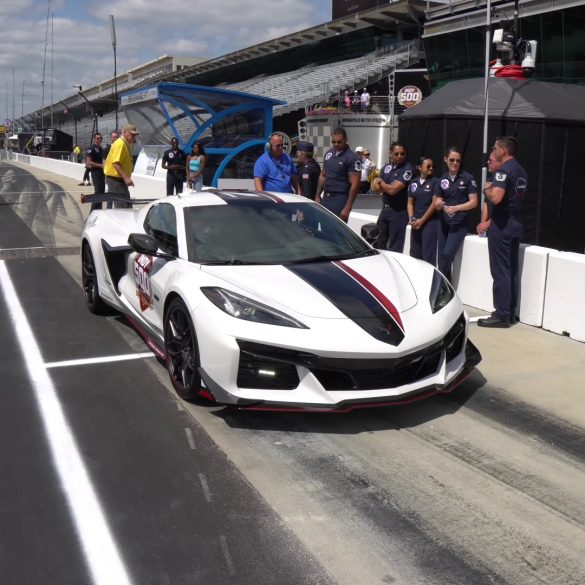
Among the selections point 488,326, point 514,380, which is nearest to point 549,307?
point 488,326

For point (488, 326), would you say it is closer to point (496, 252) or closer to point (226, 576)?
point (496, 252)

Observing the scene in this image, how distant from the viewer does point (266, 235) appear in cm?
498

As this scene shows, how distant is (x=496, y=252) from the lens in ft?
21.0

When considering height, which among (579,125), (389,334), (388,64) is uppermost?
(388,64)

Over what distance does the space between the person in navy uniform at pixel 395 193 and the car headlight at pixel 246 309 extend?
12.3 ft

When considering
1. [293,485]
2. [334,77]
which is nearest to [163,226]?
[293,485]

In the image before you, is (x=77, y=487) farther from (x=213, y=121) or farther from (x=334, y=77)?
(x=334, y=77)

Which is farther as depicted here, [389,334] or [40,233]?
[40,233]

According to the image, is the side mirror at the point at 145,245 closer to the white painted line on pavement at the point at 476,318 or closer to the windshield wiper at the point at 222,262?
the windshield wiper at the point at 222,262

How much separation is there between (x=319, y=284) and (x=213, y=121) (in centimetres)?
2001

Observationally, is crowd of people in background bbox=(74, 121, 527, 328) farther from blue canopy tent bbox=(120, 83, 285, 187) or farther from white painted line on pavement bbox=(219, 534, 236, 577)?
blue canopy tent bbox=(120, 83, 285, 187)

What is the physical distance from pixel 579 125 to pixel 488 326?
507 centimetres

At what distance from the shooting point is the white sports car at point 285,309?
3826 mm

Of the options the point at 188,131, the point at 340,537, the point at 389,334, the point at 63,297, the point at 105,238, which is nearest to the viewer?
the point at 340,537
